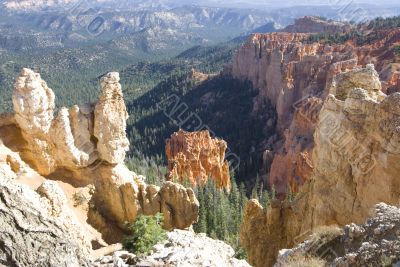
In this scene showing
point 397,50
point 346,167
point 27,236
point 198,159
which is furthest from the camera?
point 397,50

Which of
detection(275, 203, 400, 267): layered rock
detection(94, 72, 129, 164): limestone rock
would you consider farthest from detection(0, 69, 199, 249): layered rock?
detection(275, 203, 400, 267): layered rock

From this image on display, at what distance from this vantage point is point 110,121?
831 inches

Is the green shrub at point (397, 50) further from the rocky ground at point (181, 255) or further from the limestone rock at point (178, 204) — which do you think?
the rocky ground at point (181, 255)

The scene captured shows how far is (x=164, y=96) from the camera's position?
11638cm

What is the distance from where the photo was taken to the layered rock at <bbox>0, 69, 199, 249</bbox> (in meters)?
19.9

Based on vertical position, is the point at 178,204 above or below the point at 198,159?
above

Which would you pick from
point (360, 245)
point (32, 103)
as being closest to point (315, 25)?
point (32, 103)

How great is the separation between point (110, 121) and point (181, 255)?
31.5 feet

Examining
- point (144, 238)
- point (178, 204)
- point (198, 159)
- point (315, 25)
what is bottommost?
point (198, 159)

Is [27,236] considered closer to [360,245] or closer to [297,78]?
A: [360,245]

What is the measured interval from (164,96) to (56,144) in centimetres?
9654

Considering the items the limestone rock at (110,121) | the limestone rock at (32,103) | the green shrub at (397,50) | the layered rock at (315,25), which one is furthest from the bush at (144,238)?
the layered rock at (315,25)

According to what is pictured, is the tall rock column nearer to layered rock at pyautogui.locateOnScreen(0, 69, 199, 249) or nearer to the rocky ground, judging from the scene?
layered rock at pyautogui.locateOnScreen(0, 69, 199, 249)

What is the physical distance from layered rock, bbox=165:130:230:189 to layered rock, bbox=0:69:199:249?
2566cm
